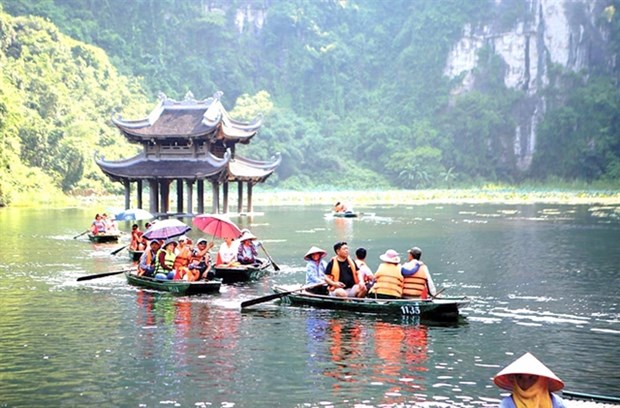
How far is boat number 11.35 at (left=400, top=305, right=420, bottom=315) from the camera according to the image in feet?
58.3

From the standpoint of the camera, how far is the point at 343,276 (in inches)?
749

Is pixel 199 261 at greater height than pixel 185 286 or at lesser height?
greater

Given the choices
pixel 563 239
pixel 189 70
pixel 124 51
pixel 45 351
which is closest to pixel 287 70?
pixel 189 70

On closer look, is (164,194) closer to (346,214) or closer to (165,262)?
(346,214)

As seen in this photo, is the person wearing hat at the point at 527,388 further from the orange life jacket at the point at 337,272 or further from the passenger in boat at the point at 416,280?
the orange life jacket at the point at 337,272

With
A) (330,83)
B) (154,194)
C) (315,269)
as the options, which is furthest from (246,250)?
(330,83)

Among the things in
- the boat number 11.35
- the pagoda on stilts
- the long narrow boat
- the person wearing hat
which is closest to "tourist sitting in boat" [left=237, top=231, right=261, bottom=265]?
the long narrow boat

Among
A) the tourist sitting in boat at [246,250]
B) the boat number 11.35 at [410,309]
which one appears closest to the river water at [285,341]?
the boat number 11.35 at [410,309]

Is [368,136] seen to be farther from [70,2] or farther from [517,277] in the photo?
[517,277]

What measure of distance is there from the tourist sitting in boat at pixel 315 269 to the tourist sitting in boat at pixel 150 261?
191 inches

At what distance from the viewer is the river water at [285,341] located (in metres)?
12.7

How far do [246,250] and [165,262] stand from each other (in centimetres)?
326

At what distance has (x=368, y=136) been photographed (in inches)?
5571

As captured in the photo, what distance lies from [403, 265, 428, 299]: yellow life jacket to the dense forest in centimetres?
7671
